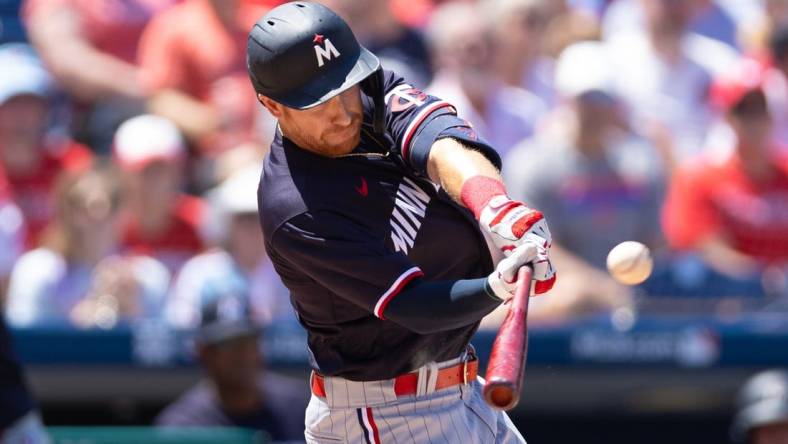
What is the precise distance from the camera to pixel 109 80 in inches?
251

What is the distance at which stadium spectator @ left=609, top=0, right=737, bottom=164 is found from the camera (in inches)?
256

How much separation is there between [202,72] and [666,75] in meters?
2.19

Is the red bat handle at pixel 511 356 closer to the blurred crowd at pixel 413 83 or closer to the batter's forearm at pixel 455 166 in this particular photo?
the batter's forearm at pixel 455 166

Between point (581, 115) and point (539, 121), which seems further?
point (539, 121)

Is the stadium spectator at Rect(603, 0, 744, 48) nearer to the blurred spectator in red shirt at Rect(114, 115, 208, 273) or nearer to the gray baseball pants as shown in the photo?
the blurred spectator in red shirt at Rect(114, 115, 208, 273)

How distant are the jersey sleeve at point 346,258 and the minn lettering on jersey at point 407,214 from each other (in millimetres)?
62

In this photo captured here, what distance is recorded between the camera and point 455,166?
2.88 meters

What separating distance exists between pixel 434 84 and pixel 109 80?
1.51m

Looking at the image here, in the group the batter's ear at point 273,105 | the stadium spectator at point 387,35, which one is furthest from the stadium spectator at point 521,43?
the batter's ear at point 273,105

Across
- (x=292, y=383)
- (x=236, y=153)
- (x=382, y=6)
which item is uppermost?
(x=382, y=6)

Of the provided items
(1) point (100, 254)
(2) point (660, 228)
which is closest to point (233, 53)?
(1) point (100, 254)

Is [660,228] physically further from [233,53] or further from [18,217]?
[18,217]

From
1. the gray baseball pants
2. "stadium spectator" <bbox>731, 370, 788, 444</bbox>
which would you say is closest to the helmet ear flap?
the gray baseball pants

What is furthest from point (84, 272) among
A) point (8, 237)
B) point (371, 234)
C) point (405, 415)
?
point (371, 234)
